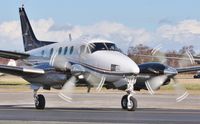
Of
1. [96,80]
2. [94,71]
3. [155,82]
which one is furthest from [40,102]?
[155,82]

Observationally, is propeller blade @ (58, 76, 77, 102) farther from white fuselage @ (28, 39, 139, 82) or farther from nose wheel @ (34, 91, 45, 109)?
nose wheel @ (34, 91, 45, 109)

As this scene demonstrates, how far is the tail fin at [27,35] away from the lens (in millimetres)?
36062

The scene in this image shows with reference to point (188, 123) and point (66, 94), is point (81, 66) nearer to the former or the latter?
point (66, 94)

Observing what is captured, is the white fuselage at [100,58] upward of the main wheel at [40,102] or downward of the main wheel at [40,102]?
upward

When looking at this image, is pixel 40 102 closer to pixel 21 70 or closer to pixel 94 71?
pixel 21 70

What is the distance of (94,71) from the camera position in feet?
90.0

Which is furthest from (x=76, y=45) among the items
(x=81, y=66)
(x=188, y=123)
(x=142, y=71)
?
(x=188, y=123)

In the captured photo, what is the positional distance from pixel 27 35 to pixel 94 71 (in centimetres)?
1131

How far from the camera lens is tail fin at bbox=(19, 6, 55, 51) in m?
36.1

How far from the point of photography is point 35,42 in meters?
36.2

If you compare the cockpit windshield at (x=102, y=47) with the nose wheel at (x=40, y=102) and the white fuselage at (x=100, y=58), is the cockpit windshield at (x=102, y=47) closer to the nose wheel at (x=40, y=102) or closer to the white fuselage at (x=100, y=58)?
the white fuselage at (x=100, y=58)

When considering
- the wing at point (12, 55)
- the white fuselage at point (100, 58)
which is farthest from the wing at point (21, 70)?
the wing at point (12, 55)

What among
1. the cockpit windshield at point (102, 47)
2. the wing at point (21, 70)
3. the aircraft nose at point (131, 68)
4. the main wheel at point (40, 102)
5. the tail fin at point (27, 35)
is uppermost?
the tail fin at point (27, 35)

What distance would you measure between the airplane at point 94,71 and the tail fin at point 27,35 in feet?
21.0
